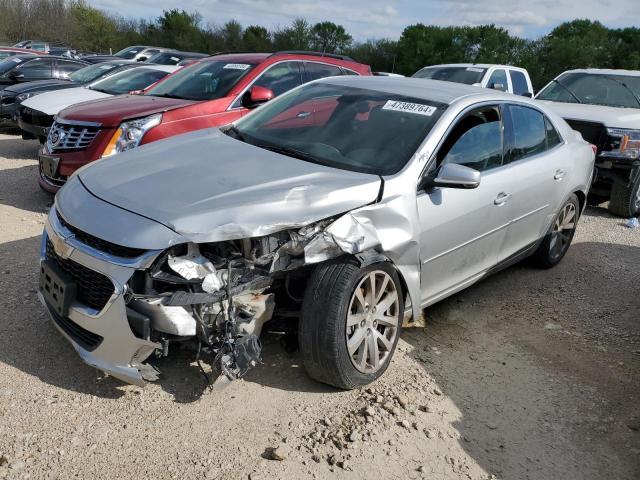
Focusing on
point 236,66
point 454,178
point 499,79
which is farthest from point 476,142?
point 499,79

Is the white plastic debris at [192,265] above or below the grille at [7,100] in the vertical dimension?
above

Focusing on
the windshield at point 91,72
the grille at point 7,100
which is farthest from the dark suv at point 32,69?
the windshield at point 91,72

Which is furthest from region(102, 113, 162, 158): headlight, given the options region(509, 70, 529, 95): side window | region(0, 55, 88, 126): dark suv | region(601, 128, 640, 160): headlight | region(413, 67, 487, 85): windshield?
region(509, 70, 529, 95): side window

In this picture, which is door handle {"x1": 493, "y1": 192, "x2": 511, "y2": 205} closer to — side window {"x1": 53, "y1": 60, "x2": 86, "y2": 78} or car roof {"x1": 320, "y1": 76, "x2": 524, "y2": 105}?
car roof {"x1": 320, "y1": 76, "x2": 524, "y2": 105}

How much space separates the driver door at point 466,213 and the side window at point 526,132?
0.21 meters

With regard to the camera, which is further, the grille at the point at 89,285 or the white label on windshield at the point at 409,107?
the white label on windshield at the point at 409,107

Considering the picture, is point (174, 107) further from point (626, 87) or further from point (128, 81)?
point (626, 87)

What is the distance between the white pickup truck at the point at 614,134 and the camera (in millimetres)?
7270

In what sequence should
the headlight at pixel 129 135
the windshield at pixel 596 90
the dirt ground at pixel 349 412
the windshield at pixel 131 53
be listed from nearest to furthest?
the dirt ground at pixel 349 412, the headlight at pixel 129 135, the windshield at pixel 596 90, the windshield at pixel 131 53

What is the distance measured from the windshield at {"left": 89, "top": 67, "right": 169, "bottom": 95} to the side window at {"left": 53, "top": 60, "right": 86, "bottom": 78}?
134 inches

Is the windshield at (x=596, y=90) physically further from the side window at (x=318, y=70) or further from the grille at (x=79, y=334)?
the grille at (x=79, y=334)

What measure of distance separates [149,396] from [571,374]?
2661 mm

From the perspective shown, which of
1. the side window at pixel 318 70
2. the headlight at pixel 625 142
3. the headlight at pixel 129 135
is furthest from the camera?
the side window at pixel 318 70

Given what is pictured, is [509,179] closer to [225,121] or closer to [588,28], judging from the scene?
[225,121]
